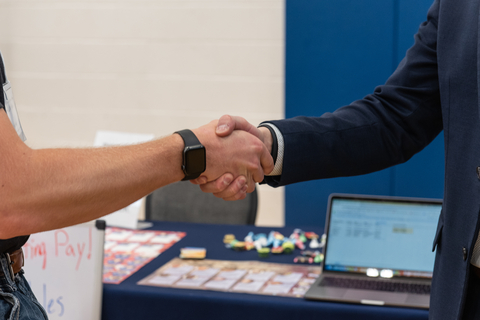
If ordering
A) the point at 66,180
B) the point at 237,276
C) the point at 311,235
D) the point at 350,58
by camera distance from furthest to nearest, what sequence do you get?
the point at 350,58 → the point at 311,235 → the point at 237,276 → the point at 66,180

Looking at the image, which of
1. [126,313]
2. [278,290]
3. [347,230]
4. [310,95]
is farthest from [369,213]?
[310,95]

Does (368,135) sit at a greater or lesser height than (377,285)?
greater

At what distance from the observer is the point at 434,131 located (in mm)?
1295

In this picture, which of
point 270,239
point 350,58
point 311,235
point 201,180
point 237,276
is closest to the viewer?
point 201,180

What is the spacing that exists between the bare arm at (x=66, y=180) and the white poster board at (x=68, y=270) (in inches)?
21.3

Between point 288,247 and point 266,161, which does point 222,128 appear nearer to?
point 266,161

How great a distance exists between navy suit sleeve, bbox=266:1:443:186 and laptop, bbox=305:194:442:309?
374mm

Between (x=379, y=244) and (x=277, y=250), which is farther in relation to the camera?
(x=277, y=250)

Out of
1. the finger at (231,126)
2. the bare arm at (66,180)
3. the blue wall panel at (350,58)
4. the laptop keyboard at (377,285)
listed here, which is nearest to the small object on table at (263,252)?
the laptop keyboard at (377,285)

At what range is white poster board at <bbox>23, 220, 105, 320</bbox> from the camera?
4.80 feet

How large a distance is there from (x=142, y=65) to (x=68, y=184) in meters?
2.74

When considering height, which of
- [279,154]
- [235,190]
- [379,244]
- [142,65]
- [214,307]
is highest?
[142,65]

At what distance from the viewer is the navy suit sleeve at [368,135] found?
4.12 feet

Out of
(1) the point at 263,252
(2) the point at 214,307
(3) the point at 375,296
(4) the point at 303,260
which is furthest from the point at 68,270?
(3) the point at 375,296
